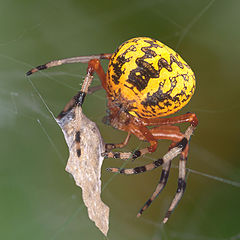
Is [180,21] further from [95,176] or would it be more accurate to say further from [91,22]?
[95,176]

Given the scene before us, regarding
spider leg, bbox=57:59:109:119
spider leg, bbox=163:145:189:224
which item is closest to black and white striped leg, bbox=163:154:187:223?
spider leg, bbox=163:145:189:224

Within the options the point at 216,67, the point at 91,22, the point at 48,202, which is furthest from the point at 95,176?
the point at 216,67

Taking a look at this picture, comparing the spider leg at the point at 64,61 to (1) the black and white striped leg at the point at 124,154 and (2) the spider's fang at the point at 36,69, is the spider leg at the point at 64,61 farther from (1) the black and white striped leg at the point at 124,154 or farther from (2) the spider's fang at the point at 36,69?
(1) the black and white striped leg at the point at 124,154

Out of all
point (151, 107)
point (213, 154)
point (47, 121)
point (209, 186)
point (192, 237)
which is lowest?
point (192, 237)

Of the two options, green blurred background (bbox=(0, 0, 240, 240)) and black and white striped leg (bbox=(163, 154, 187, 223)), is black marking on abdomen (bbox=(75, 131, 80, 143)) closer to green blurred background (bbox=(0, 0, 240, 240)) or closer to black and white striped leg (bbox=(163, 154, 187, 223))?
green blurred background (bbox=(0, 0, 240, 240))

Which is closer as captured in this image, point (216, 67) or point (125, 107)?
point (125, 107)

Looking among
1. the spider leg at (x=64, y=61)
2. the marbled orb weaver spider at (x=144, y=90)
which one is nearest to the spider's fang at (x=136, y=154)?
the marbled orb weaver spider at (x=144, y=90)
